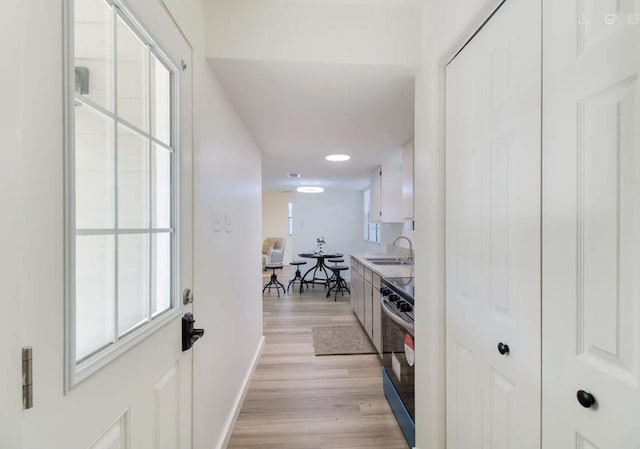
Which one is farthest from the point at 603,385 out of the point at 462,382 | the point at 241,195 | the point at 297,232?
the point at 297,232

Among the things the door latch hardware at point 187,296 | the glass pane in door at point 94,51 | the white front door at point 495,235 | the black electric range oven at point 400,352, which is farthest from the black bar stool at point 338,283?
the glass pane in door at point 94,51

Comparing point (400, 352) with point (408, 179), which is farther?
point (408, 179)

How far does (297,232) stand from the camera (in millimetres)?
7551

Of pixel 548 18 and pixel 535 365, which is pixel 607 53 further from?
pixel 535 365

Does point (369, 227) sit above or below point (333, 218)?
below

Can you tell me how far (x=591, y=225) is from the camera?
A: 663 millimetres

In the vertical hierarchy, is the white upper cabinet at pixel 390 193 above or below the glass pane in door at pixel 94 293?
above

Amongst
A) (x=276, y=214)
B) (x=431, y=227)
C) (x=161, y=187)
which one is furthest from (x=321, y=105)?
(x=276, y=214)

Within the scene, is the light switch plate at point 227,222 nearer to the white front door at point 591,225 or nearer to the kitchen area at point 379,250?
the kitchen area at point 379,250

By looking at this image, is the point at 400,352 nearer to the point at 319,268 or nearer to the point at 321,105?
the point at 321,105

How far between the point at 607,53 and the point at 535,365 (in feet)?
2.69

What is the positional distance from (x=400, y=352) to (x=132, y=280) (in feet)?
5.40

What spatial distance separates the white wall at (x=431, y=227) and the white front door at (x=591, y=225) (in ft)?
1.83

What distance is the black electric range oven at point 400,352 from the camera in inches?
66.7
